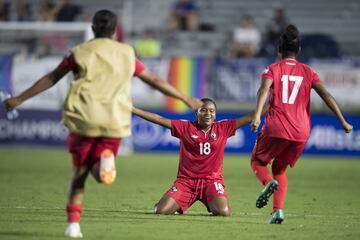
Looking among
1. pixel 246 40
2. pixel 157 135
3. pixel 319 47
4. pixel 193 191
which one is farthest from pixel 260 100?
pixel 246 40

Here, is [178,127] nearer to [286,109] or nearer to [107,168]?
[286,109]

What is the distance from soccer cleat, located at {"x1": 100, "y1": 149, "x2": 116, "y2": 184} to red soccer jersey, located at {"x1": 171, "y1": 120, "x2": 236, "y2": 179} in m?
3.12

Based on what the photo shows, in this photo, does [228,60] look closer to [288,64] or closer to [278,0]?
[278,0]

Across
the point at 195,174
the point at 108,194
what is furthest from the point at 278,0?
the point at 195,174

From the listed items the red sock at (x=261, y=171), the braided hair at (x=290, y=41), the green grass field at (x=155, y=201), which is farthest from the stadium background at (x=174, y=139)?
the braided hair at (x=290, y=41)

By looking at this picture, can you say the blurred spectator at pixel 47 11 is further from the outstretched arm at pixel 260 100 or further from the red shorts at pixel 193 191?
the outstretched arm at pixel 260 100

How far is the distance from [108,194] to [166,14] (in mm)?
16790

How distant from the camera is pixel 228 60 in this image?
26.6 metres

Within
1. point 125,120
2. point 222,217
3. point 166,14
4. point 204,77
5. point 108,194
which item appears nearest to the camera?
point 125,120

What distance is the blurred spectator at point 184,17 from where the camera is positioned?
30.1 m

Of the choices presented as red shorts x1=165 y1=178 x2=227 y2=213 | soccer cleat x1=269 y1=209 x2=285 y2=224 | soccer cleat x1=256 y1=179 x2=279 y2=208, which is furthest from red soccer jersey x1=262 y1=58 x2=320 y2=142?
red shorts x1=165 y1=178 x2=227 y2=213

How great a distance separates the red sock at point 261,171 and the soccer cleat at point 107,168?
261 cm

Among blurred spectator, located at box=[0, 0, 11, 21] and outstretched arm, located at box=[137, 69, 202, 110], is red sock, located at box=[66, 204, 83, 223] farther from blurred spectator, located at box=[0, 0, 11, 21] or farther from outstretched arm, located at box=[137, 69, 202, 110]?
blurred spectator, located at box=[0, 0, 11, 21]

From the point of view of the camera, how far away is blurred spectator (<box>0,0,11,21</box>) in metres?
27.1
